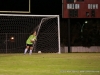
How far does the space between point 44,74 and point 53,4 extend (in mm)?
23573

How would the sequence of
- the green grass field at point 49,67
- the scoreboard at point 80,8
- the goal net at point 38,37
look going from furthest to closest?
the goal net at point 38,37, the scoreboard at point 80,8, the green grass field at point 49,67

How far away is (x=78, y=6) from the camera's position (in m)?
22.0

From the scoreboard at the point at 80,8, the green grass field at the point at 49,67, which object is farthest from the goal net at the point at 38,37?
the green grass field at the point at 49,67

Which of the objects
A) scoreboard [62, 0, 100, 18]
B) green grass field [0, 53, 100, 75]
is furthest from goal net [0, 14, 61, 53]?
green grass field [0, 53, 100, 75]

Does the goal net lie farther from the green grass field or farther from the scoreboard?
the green grass field

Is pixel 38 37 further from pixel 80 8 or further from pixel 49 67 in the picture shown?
pixel 49 67

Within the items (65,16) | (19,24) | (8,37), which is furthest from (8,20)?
(65,16)

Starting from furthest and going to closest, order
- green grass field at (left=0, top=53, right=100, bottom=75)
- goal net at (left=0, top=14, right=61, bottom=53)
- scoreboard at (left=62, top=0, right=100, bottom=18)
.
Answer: goal net at (left=0, top=14, right=61, bottom=53) → scoreboard at (left=62, top=0, right=100, bottom=18) → green grass field at (left=0, top=53, right=100, bottom=75)

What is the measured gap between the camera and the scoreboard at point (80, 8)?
72.0ft

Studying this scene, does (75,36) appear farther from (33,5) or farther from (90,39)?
(33,5)

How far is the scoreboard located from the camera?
2194 centimetres

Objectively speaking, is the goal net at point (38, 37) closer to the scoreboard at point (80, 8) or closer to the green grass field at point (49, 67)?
the scoreboard at point (80, 8)

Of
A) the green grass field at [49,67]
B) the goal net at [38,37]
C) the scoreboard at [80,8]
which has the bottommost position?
the green grass field at [49,67]

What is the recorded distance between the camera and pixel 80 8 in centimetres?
2200
